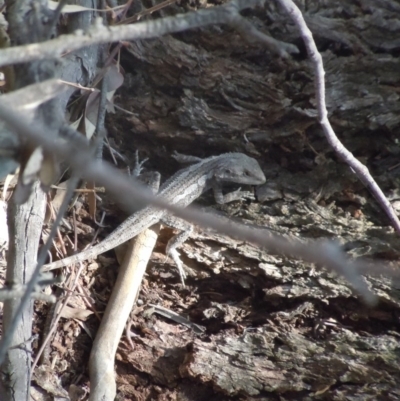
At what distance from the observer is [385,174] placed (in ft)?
9.74

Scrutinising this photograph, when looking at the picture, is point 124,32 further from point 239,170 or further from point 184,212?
point 239,170

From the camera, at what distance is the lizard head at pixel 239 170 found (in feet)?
10.5

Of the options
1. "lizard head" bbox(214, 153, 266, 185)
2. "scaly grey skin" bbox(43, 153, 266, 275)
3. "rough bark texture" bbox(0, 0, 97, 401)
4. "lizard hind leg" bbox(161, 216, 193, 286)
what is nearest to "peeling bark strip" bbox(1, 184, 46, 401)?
"rough bark texture" bbox(0, 0, 97, 401)

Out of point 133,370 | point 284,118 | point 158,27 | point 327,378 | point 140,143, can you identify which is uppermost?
point 284,118

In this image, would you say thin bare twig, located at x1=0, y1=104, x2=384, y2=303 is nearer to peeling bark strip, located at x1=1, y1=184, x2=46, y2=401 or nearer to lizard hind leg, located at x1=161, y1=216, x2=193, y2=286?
peeling bark strip, located at x1=1, y1=184, x2=46, y2=401

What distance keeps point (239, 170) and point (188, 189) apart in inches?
15.6

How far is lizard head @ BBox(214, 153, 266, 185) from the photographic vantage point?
3.21 meters

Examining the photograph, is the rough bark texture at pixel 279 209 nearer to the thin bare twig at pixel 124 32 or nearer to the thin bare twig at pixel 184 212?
the thin bare twig at pixel 124 32

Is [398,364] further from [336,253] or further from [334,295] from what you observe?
[336,253]

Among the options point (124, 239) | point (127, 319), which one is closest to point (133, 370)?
point (127, 319)

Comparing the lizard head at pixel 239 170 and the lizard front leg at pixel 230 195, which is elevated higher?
the lizard head at pixel 239 170

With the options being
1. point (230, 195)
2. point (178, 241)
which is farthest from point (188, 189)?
point (178, 241)

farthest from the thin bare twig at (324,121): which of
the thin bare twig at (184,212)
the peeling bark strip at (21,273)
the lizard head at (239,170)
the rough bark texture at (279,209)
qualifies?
the peeling bark strip at (21,273)

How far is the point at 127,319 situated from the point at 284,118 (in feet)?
5.12
